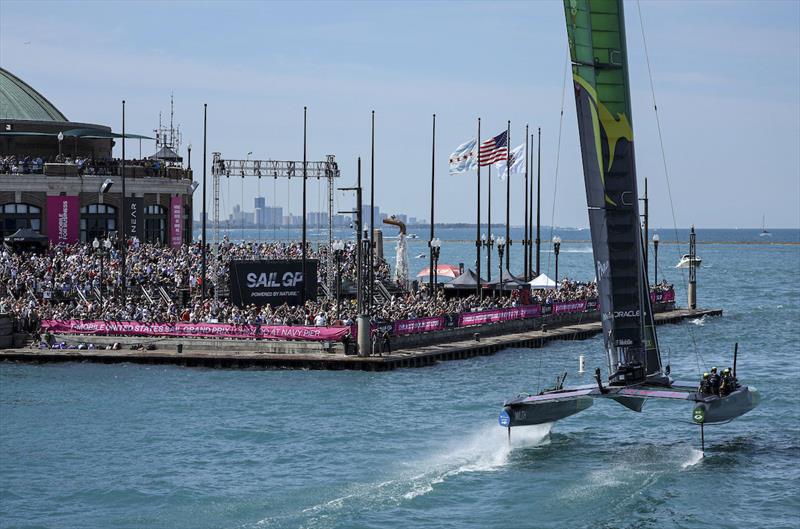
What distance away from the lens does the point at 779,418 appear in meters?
47.0

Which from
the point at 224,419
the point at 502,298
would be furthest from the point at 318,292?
the point at 224,419

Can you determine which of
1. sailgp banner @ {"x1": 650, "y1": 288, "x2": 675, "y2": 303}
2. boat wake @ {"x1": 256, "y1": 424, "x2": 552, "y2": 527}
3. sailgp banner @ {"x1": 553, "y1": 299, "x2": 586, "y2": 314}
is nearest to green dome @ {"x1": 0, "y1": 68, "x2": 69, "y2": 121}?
sailgp banner @ {"x1": 553, "y1": 299, "x2": 586, "y2": 314}

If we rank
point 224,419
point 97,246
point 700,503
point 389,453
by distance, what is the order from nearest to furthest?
1. point 700,503
2. point 389,453
3. point 224,419
4. point 97,246

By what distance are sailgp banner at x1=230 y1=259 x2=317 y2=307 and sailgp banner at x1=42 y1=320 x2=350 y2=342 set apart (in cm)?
406

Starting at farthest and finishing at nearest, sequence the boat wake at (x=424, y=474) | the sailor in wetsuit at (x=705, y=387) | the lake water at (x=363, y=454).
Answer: the sailor in wetsuit at (x=705, y=387), the lake water at (x=363, y=454), the boat wake at (x=424, y=474)

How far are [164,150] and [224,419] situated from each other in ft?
161

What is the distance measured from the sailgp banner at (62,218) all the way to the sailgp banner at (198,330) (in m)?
17.1

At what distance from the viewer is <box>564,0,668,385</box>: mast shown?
40062 mm

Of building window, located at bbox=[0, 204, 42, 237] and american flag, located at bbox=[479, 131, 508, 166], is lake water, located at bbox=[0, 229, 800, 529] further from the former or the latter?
building window, located at bbox=[0, 204, 42, 237]

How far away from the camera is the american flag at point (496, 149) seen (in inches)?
2837

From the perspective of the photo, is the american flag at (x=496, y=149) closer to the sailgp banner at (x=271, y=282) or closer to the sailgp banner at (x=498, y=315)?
the sailgp banner at (x=498, y=315)

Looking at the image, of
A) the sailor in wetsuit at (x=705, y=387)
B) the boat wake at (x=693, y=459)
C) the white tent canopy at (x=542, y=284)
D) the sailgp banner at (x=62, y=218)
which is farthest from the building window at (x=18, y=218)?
the sailor in wetsuit at (x=705, y=387)

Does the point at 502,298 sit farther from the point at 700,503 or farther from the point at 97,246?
the point at 700,503

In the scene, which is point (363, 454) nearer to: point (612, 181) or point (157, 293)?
point (612, 181)
